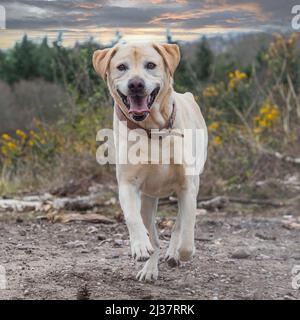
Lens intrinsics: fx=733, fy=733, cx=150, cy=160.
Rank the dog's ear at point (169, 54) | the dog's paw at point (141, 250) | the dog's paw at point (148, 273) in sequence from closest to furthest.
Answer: the dog's paw at point (141, 250), the dog's ear at point (169, 54), the dog's paw at point (148, 273)

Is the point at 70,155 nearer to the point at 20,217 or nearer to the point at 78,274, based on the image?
the point at 20,217

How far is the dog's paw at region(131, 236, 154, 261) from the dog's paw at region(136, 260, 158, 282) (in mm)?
671

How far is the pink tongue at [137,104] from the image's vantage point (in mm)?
3979

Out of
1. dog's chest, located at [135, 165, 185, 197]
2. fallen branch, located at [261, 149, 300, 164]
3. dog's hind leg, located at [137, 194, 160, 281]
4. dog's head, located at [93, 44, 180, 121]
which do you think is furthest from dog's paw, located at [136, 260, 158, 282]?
fallen branch, located at [261, 149, 300, 164]

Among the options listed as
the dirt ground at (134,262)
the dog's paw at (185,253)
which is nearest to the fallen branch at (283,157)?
Answer: the dirt ground at (134,262)

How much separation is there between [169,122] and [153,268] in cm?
96

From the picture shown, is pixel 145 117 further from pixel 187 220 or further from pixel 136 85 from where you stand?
pixel 187 220

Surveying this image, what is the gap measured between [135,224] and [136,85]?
75cm

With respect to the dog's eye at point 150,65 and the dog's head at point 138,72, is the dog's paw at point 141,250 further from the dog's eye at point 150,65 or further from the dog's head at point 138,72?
the dog's eye at point 150,65

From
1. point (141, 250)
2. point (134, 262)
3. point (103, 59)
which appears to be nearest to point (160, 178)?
point (141, 250)

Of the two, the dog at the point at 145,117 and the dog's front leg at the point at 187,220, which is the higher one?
the dog at the point at 145,117

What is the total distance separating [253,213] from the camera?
7129mm

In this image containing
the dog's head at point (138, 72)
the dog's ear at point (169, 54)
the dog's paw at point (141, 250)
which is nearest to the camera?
the dog's paw at point (141, 250)

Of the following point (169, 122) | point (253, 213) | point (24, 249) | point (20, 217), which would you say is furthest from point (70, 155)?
point (169, 122)
